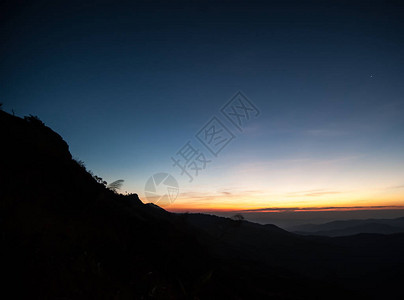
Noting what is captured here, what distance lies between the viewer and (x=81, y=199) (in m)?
7.60

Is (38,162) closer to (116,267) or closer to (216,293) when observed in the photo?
(116,267)

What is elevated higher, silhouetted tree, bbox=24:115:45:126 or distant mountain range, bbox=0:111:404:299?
silhouetted tree, bbox=24:115:45:126

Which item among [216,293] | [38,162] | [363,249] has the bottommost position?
[363,249]

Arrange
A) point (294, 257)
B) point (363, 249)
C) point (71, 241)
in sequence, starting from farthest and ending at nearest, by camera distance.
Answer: point (363, 249)
point (294, 257)
point (71, 241)

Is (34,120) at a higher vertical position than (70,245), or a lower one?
higher

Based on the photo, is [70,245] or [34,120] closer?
[70,245]

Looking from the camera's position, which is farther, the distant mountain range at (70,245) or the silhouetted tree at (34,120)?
the silhouetted tree at (34,120)

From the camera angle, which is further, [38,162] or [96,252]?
[38,162]

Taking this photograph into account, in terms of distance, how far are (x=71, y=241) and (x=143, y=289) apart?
2046mm

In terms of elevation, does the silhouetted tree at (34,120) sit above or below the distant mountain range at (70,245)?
above

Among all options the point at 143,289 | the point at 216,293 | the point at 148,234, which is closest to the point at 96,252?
the point at 143,289

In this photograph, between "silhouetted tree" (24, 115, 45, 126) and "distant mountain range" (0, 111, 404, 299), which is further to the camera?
"silhouetted tree" (24, 115, 45, 126)

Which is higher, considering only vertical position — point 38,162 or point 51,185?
point 38,162

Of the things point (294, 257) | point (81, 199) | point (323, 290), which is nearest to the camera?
point (81, 199)
